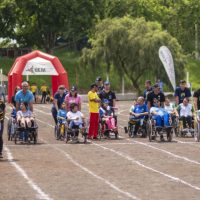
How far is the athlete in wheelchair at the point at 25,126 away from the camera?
2427cm

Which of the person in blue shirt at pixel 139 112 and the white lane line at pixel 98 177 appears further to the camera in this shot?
the person in blue shirt at pixel 139 112

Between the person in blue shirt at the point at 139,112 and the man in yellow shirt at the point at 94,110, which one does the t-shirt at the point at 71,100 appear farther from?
the person in blue shirt at the point at 139,112

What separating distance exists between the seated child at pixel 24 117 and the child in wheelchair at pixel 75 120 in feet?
3.53

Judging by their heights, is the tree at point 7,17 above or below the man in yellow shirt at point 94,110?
above

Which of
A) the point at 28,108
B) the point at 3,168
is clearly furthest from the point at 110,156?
the point at 28,108

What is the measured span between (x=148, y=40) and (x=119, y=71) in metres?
3.86

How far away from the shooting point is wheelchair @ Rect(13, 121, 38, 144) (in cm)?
2428

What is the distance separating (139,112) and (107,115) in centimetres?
97

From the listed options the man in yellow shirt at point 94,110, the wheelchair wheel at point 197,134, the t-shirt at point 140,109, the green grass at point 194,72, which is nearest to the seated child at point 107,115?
the man in yellow shirt at point 94,110

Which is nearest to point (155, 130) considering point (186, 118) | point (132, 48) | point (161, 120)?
point (161, 120)

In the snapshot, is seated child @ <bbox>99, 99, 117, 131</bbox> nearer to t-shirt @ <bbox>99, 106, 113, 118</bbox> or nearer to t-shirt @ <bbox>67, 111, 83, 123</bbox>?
t-shirt @ <bbox>99, 106, 113, 118</bbox>

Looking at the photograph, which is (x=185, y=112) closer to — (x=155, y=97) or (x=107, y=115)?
(x=155, y=97)

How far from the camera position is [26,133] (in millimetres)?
24562

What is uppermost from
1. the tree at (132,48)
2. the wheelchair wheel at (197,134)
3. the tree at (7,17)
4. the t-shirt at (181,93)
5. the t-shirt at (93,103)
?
the tree at (7,17)
